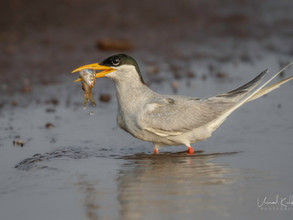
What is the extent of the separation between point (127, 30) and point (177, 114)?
21.3ft

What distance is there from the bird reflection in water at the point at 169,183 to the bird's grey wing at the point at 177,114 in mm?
361

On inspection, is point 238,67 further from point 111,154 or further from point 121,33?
point 111,154

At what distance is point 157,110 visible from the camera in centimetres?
684

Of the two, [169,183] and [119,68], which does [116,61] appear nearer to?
[119,68]

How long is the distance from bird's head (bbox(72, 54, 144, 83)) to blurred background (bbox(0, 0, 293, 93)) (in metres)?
4.03

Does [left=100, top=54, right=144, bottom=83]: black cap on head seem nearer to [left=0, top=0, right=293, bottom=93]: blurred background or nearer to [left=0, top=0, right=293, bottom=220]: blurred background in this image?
[left=0, top=0, right=293, bottom=220]: blurred background

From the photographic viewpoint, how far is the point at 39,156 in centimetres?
682

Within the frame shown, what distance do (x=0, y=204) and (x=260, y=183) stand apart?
2.48 m

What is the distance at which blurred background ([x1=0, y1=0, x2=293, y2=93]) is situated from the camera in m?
11.6

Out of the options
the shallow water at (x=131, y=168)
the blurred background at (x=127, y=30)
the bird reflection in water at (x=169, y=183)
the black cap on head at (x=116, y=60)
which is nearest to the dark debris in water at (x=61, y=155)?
the shallow water at (x=131, y=168)

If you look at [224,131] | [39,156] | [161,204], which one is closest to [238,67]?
[224,131]

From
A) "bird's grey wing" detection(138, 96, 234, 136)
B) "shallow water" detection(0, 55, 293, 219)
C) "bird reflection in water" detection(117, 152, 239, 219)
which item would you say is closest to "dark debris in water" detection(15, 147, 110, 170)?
"shallow water" detection(0, 55, 293, 219)

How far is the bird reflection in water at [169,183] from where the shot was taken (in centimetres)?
498

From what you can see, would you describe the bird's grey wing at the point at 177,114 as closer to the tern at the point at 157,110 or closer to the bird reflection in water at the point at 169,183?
the tern at the point at 157,110
